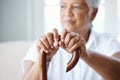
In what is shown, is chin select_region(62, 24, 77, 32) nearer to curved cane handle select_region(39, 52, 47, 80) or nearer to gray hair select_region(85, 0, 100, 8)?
gray hair select_region(85, 0, 100, 8)

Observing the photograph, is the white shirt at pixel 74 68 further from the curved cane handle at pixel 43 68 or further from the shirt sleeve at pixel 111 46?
the curved cane handle at pixel 43 68

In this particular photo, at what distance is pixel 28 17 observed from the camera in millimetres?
2105

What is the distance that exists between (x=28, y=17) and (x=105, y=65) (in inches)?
50.6

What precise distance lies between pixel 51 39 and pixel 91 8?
0.41 metres

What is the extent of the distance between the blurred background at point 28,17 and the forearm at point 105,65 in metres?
1.15

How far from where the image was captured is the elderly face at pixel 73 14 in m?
1.03

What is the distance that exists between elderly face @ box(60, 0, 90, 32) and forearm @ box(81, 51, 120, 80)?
0.64ft

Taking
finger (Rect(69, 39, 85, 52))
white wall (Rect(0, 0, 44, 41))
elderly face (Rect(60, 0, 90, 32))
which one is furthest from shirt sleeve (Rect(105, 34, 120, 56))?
white wall (Rect(0, 0, 44, 41))

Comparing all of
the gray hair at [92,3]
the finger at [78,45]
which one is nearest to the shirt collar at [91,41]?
the gray hair at [92,3]

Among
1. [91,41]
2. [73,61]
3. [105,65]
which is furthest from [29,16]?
[73,61]

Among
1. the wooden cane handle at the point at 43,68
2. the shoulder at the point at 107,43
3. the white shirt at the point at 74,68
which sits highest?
the wooden cane handle at the point at 43,68

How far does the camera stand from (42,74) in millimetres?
669

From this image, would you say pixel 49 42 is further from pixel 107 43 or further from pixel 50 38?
pixel 107 43

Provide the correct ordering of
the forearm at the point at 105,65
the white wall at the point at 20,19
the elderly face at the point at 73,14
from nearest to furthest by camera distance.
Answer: the forearm at the point at 105,65, the elderly face at the point at 73,14, the white wall at the point at 20,19
